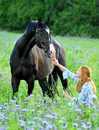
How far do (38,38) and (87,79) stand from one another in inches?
50.8

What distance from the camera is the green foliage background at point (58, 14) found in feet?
105

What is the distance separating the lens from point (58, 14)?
3731cm

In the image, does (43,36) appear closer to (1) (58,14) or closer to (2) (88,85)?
(2) (88,85)

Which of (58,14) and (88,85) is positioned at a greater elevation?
(58,14)

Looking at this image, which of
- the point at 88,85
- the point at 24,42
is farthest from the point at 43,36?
the point at 88,85

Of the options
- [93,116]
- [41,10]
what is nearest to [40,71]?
[93,116]

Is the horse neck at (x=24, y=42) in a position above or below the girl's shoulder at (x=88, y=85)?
above

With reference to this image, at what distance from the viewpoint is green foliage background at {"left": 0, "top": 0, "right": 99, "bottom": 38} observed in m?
32.1

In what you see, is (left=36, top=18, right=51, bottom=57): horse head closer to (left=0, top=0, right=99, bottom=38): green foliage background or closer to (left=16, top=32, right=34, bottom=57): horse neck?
(left=16, top=32, right=34, bottom=57): horse neck

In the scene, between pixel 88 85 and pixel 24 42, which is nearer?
pixel 88 85

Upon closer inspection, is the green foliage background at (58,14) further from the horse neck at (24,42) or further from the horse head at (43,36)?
the horse head at (43,36)

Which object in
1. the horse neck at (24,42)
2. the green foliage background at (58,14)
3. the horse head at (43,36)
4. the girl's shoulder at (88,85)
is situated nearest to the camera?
the girl's shoulder at (88,85)

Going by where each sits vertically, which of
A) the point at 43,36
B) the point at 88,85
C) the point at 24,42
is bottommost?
the point at 88,85

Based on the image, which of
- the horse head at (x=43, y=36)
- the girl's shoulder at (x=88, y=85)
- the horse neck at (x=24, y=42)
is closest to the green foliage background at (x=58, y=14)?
the horse neck at (x=24, y=42)
